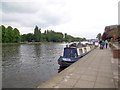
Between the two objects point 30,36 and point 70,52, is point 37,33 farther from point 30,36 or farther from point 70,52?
point 70,52

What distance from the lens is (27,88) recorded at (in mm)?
11547

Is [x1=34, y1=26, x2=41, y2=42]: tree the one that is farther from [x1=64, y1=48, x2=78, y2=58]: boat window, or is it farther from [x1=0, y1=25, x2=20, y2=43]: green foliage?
[x1=64, y1=48, x2=78, y2=58]: boat window

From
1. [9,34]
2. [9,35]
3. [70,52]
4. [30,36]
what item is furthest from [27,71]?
[30,36]

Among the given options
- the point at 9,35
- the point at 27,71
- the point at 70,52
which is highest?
the point at 9,35

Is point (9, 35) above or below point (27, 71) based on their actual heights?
above

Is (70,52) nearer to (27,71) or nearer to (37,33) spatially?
(27,71)

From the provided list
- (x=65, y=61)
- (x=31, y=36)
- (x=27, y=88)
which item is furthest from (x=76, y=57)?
(x=31, y=36)

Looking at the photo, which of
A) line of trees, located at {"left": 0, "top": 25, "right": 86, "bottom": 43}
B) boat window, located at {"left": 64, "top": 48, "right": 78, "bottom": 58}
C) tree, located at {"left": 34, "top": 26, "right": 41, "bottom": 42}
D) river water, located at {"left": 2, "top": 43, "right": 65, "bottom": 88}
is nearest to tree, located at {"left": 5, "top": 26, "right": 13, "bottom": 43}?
line of trees, located at {"left": 0, "top": 25, "right": 86, "bottom": 43}

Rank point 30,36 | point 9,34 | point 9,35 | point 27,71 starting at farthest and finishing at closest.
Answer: point 30,36, point 9,35, point 9,34, point 27,71

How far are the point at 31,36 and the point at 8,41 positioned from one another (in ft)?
155

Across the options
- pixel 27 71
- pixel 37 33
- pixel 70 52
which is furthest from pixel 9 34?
pixel 27 71

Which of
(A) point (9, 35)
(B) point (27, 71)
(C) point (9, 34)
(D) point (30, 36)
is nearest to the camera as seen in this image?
(B) point (27, 71)

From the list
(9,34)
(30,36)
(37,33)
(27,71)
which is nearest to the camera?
(27,71)

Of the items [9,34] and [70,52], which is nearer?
[70,52]
